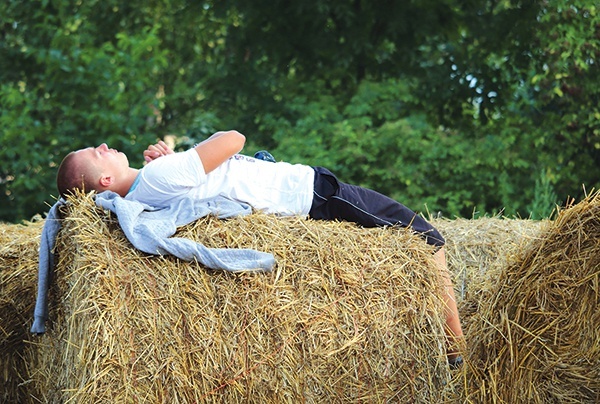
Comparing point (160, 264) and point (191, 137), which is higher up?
point (160, 264)

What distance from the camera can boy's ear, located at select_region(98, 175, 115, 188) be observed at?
374cm

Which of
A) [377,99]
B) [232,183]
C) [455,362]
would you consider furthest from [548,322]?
[377,99]

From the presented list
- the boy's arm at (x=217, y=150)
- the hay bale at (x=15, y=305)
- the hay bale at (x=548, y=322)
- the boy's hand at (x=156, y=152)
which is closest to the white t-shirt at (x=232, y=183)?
the boy's arm at (x=217, y=150)

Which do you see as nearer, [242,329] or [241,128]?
[242,329]

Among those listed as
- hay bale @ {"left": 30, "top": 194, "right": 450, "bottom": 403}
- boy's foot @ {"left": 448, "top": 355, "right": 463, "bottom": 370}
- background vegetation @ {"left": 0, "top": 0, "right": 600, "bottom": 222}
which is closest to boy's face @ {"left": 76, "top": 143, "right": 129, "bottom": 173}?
hay bale @ {"left": 30, "top": 194, "right": 450, "bottom": 403}

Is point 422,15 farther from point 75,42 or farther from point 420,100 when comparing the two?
point 75,42

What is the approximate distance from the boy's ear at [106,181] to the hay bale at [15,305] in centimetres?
77

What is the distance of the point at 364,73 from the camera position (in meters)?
9.99

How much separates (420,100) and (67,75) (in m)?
4.04

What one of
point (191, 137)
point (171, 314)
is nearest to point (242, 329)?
point (171, 314)

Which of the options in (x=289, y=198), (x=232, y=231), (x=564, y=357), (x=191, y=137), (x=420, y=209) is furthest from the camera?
(x=191, y=137)

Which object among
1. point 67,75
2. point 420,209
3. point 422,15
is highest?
point 422,15

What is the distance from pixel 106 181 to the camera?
375 centimetres

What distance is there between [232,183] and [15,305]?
4.47 ft
